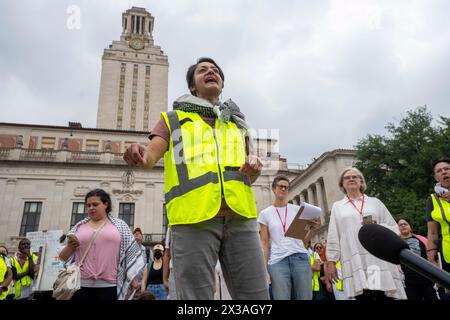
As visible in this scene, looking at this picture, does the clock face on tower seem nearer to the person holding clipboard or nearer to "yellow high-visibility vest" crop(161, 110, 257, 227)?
the person holding clipboard

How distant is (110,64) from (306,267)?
8269 cm

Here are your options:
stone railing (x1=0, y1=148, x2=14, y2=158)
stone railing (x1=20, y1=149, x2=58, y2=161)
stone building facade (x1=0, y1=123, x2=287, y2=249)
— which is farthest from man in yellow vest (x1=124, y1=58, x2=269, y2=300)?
stone railing (x1=0, y1=148, x2=14, y2=158)

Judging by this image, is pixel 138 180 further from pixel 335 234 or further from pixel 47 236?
pixel 335 234

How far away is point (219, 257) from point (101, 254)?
7.76 feet

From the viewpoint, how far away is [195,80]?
8.11 feet

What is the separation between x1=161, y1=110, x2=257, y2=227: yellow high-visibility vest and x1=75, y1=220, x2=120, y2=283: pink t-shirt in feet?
7.33

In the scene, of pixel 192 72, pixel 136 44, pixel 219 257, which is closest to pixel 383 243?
pixel 219 257

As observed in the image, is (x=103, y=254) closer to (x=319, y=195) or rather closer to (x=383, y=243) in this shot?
Result: (x=383, y=243)

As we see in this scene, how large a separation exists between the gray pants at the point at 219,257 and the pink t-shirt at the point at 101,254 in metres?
2.24

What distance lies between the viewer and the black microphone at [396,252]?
1013 mm

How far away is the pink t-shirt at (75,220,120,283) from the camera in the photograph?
3.69 metres

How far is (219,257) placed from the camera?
2027 mm

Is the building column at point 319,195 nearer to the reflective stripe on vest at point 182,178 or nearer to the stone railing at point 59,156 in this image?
the stone railing at point 59,156

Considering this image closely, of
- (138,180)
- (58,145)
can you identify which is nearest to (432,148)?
(138,180)
